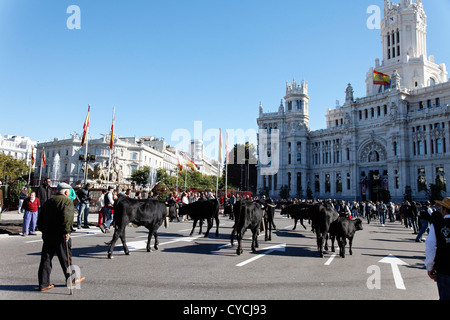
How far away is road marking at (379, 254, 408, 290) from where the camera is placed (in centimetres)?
717

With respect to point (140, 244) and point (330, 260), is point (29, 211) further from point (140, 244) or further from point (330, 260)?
point (330, 260)

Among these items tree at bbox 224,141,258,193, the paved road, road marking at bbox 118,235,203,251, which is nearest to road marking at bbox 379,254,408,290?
the paved road

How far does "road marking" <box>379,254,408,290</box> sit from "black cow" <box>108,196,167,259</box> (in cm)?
729

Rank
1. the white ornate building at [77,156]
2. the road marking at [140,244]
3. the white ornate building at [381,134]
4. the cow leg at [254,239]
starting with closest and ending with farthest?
the road marking at [140,244], the cow leg at [254,239], the white ornate building at [381,134], the white ornate building at [77,156]

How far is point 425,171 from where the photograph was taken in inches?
2258

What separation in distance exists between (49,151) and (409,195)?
300 ft

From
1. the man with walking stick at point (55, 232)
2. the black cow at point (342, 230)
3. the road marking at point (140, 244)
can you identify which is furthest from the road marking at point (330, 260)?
the man with walking stick at point (55, 232)

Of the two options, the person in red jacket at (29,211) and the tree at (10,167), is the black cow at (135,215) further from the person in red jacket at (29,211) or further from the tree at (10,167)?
the tree at (10,167)

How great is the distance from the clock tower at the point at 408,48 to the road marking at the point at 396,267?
71.5 metres

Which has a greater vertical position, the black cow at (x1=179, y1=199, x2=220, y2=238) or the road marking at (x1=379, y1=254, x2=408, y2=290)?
the black cow at (x1=179, y1=199, x2=220, y2=238)

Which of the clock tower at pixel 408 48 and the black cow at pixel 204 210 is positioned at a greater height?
the clock tower at pixel 408 48

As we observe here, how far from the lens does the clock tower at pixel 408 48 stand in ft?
228

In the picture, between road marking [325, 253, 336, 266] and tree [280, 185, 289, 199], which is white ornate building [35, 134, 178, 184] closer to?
tree [280, 185, 289, 199]
